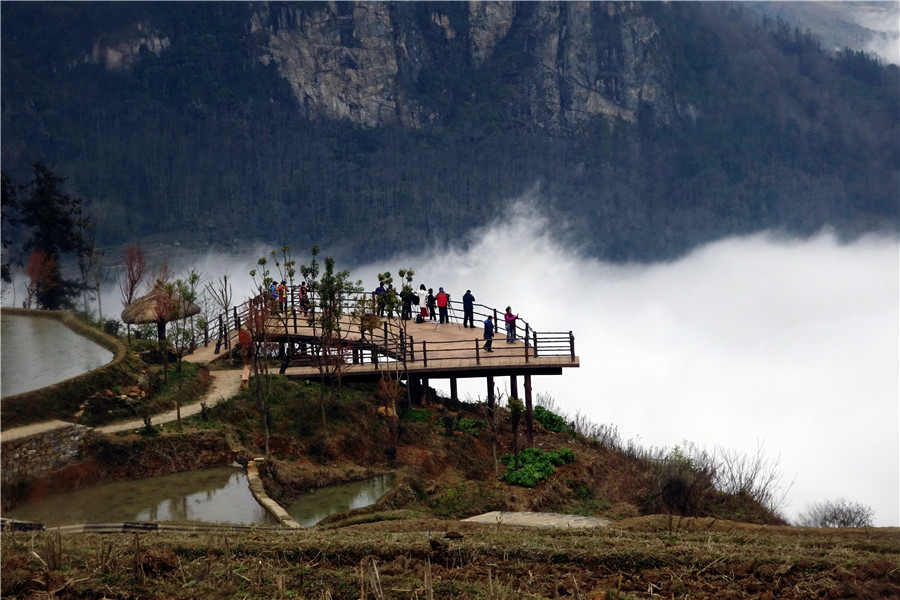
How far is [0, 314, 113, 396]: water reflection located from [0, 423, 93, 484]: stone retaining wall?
1528 mm

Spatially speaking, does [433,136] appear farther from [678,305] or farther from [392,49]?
[678,305]

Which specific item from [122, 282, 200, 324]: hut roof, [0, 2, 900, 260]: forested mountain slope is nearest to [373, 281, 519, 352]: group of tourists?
Answer: [122, 282, 200, 324]: hut roof

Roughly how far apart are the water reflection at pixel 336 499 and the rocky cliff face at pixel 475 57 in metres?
114

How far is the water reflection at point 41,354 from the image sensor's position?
27609mm

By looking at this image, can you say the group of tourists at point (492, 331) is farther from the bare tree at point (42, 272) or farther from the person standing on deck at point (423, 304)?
the bare tree at point (42, 272)

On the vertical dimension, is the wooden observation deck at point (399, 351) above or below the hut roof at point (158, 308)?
below

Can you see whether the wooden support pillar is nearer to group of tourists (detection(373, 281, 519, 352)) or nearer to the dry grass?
group of tourists (detection(373, 281, 519, 352))

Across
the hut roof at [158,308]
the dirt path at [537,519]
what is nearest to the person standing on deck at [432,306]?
the hut roof at [158,308]

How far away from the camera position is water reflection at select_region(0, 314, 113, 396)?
27.6m

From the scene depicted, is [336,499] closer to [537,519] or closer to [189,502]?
[189,502]

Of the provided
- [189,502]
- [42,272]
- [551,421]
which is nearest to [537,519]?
[189,502]

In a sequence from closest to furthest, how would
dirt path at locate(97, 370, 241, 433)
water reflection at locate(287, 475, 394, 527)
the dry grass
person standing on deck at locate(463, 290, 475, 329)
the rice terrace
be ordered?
1. the dry grass
2. the rice terrace
3. water reflection at locate(287, 475, 394, 527)
4. dirt path at locate(97, 370, 241, 433)
5. person standing on deck at locate(463, 290, 475, 329)

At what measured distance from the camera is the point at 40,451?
82.3ft

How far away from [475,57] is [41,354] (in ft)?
401
